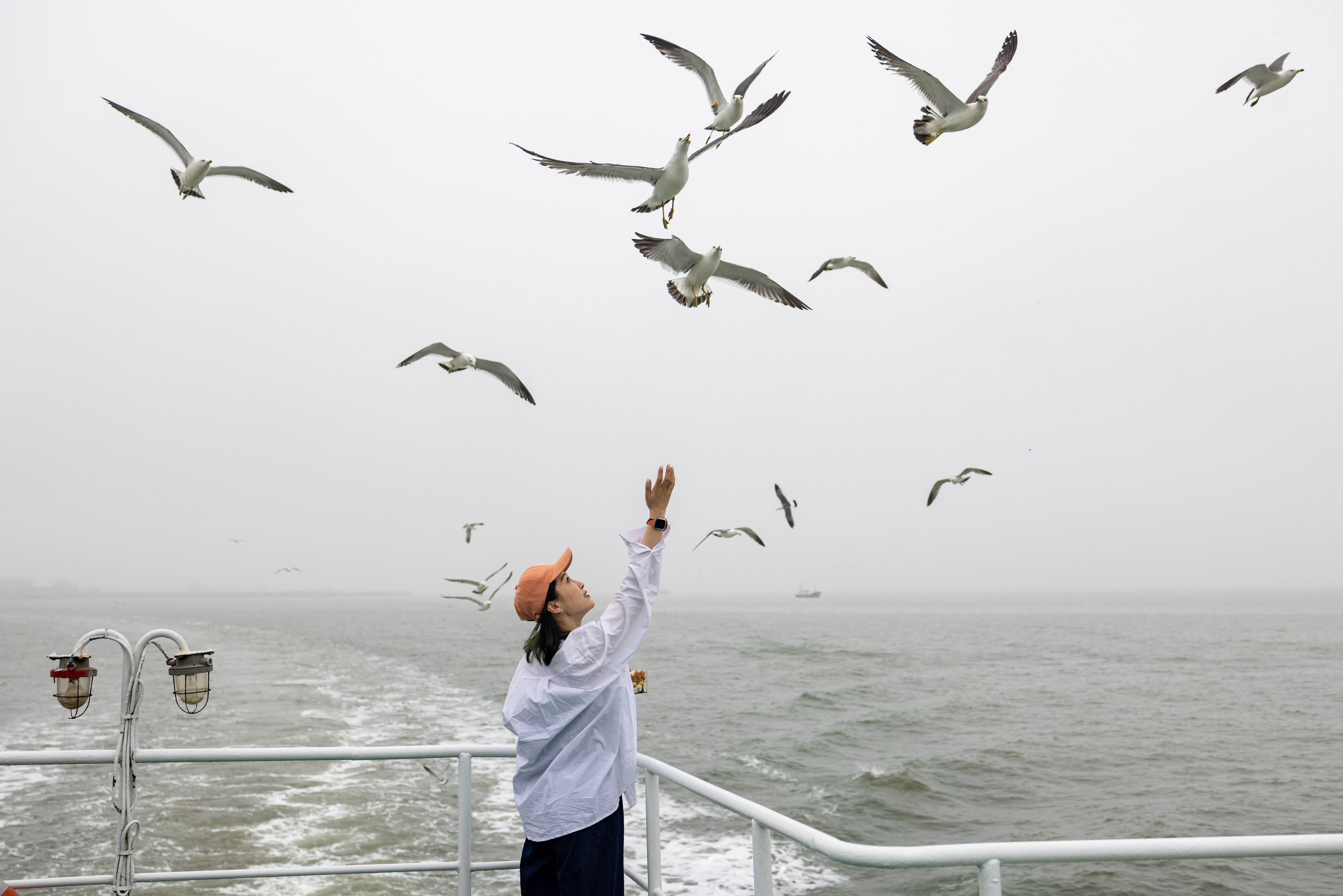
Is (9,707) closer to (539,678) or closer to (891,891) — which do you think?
(891,891)

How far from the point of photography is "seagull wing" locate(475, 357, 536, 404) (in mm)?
9883

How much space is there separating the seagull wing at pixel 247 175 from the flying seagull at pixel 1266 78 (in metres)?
8.41

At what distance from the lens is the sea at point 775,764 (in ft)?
37.4

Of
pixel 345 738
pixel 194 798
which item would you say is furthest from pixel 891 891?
pixel 345 738

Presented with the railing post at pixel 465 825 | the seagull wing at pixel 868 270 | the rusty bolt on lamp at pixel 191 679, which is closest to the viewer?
the railing post at pixel 465 825

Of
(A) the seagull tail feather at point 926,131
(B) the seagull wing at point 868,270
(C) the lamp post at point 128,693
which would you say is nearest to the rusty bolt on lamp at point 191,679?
(C) the lamp post at point 128,693

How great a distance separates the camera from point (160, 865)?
983 cm

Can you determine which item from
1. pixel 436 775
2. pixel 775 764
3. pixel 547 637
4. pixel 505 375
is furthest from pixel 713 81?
pixel 775 764

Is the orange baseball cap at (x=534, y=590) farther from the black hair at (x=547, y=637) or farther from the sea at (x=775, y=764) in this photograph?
the sea at (x=775, y=764)

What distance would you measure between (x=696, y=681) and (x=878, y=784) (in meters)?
18.5

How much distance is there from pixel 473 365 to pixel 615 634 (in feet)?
24.4

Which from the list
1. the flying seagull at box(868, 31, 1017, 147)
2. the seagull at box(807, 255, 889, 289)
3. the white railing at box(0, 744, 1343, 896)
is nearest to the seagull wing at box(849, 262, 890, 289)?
the seagull at box(807, 255, 889, 289)

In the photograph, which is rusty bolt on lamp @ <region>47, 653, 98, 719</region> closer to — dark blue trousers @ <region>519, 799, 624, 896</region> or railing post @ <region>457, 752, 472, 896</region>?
railing post @ <region>457, 752, 472, 896</region>

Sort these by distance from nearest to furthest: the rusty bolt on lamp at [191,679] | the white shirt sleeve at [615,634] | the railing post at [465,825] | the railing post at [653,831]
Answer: the white shirt sleeve at [615,634]
the railing post at [653,831]
the railing post at [465,825]
the rusty bolt on lamp at [191,679]
